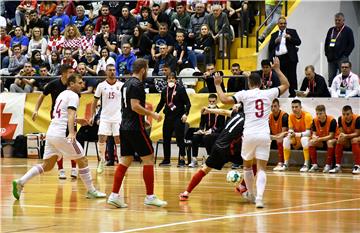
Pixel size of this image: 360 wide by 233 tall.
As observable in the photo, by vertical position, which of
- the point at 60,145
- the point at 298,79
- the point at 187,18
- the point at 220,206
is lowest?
the point at 220,206

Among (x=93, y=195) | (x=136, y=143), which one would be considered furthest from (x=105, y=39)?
(x=136, y=143)

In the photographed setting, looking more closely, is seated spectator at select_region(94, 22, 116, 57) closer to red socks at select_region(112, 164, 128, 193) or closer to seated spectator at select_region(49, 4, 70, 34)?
seated spectator at select_region(49, 4, 70, 34)

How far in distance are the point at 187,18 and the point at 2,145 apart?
7.05 metres

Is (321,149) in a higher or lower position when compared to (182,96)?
lower

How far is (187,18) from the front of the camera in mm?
27094

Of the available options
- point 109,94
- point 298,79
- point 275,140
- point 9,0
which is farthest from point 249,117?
point 9,0

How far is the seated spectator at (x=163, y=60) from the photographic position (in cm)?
2483

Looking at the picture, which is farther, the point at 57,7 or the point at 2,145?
the point at 57,7

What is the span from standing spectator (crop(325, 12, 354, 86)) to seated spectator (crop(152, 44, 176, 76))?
14.7ft

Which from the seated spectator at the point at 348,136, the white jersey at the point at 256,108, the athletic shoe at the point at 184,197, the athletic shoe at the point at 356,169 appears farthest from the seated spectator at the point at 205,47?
the white jersey at the point at 256,108

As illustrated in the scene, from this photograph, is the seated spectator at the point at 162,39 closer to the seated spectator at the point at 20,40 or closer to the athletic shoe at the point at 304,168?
the seated spectator at the point at 20,40

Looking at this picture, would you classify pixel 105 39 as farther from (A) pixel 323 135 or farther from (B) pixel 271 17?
(A) pixel 323 135

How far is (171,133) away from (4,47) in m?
9.21

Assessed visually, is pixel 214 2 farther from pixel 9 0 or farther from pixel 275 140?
pixel 9 0
